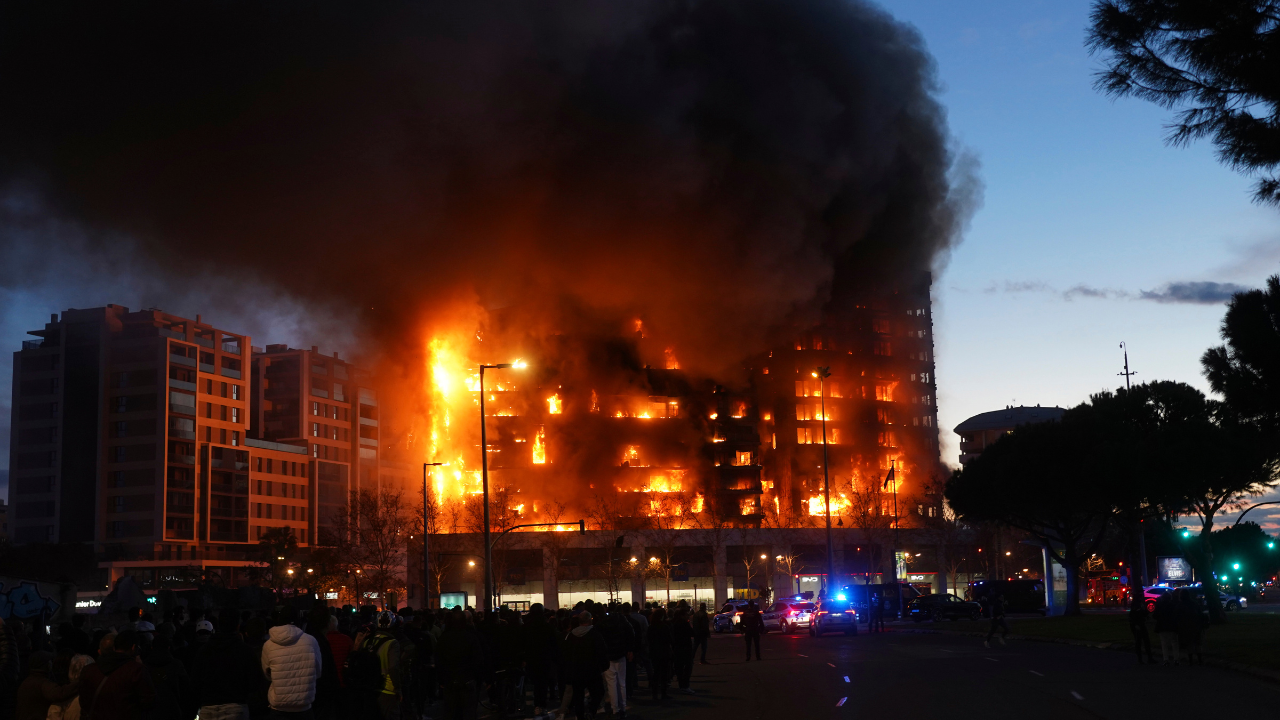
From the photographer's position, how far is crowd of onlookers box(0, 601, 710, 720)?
1067 cm

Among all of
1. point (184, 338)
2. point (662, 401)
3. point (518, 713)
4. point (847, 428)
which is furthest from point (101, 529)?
point (518, 713)

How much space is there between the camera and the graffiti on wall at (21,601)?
75.0 ft

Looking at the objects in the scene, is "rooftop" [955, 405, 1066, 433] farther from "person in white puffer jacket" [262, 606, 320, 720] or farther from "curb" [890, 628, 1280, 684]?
"person in white puffer jacket" [262, 606, 320, 720]

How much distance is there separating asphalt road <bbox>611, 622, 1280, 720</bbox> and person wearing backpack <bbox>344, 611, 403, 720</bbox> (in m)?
5.44

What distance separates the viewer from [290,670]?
37.1ft

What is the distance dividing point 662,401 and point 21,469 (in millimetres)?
63478

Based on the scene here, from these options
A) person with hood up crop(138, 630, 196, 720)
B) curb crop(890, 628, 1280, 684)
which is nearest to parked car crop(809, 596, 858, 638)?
curb crop(890, 628, 1280, 684)

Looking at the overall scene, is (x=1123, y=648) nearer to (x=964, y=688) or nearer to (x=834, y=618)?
(x=964, y=688)

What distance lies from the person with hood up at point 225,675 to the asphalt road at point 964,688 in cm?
896

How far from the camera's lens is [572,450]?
104 m

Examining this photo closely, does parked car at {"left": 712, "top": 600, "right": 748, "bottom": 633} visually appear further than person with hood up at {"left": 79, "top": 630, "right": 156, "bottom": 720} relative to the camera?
Yes

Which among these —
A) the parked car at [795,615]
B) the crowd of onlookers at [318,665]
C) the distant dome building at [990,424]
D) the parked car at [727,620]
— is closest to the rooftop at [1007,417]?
the distant dome building at [990,424]

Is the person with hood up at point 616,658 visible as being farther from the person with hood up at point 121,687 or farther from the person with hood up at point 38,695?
the person with hood up at point 121,687

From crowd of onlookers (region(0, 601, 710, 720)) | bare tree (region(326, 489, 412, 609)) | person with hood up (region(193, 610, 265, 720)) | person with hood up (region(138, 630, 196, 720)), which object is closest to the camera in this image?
person with hood up (region(138, 630, 196, 720))
